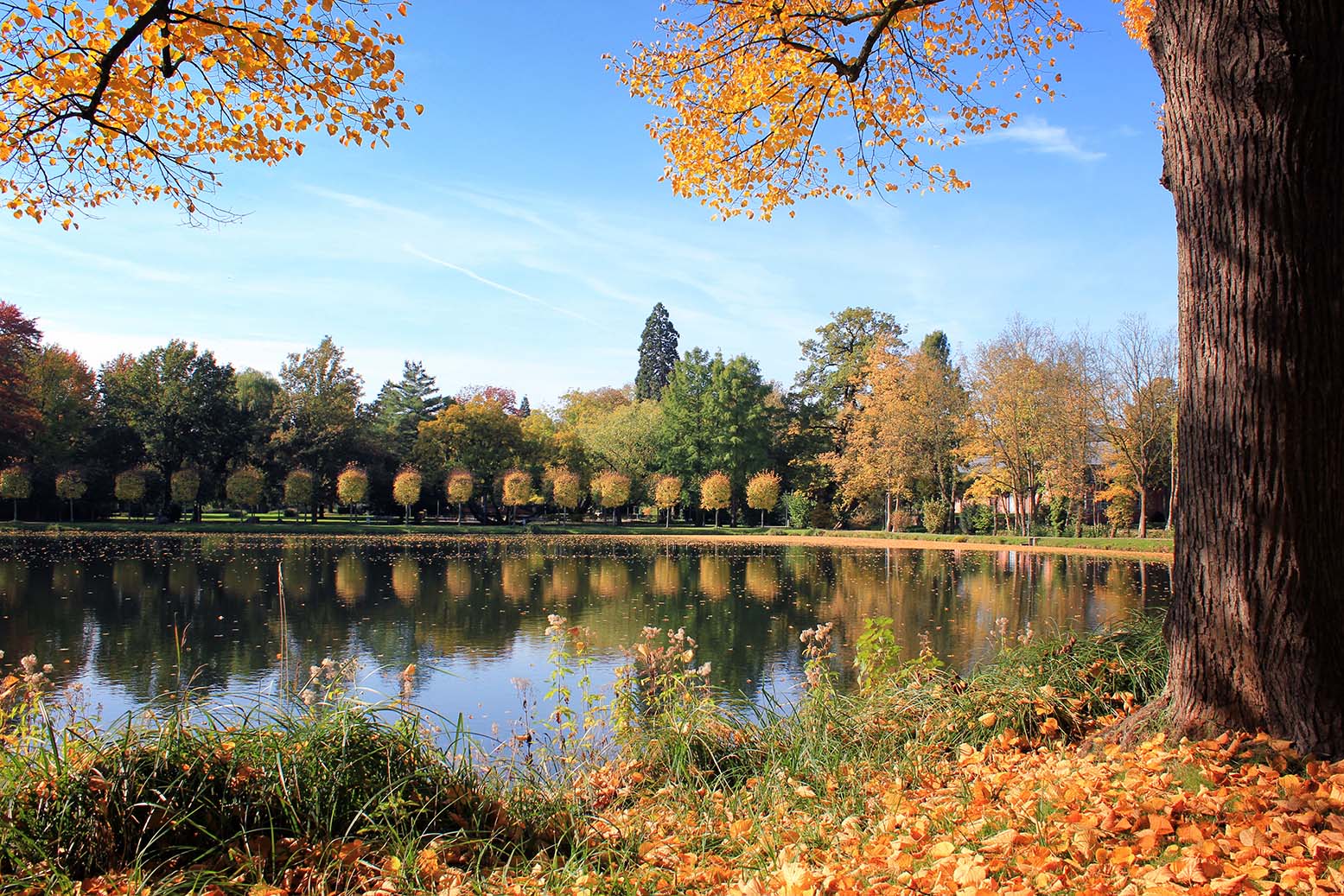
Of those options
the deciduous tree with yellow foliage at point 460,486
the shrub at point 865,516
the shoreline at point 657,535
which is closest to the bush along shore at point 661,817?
the shoreline at point 657,535

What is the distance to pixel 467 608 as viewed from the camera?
14320 mm

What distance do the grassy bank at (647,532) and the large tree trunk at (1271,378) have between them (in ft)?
88.2

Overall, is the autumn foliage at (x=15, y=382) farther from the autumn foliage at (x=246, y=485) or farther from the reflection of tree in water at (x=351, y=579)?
the reflection of tree in water at (x=351, y=579)

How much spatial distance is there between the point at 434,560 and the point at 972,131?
20.9 metres

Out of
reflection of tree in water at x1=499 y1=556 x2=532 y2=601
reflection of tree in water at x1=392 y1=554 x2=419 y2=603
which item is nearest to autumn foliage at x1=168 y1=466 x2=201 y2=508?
reflection of tree in water at x1=392 y1=554 x2=419 y2=603

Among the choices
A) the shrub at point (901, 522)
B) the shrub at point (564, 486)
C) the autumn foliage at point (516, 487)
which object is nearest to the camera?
the shrub at point (901, 522)

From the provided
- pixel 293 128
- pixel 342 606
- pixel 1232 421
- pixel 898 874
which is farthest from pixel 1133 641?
pixel 342 606

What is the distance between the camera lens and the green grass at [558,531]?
2950 cm

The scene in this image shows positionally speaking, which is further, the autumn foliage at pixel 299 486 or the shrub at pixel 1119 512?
the autumn foliage at pixel 299 486

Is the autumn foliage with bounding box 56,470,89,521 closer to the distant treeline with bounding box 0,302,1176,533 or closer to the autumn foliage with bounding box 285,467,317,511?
the distant treeline with bounding box 0,302,1176,533

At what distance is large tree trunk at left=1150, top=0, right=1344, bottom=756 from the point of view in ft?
10.0

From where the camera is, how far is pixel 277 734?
3.19 m

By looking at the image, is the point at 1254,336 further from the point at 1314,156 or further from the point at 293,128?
the point at 293,128

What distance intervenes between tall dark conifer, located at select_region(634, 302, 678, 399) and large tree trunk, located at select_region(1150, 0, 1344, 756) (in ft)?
192
